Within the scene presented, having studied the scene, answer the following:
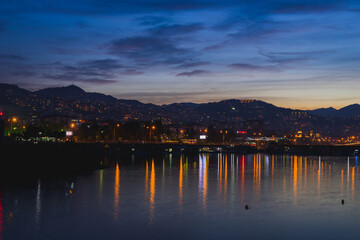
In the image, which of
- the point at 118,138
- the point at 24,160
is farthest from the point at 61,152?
the point at 118,138

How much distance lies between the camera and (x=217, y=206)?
131 ft

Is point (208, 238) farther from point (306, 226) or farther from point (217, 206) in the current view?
point (217, 206)

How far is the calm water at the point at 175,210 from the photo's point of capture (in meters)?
29.6

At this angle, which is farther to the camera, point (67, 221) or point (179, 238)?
point (67, 221)

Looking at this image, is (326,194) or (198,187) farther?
(198,187)

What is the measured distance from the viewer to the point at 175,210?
122ft

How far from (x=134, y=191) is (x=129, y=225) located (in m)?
16.8

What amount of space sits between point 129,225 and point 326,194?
25.8m

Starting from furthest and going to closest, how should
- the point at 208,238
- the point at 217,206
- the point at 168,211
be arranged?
→ the point at 217,206 < the point at 168,211 < the point at 208,238

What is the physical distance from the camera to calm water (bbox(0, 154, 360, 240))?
97.3ft

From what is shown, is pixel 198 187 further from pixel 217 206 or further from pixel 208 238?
pixel 208 238

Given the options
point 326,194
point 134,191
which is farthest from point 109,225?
point 326,194

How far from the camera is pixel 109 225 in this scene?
3114 cm

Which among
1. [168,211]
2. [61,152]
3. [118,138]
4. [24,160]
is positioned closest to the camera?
[168,211]
